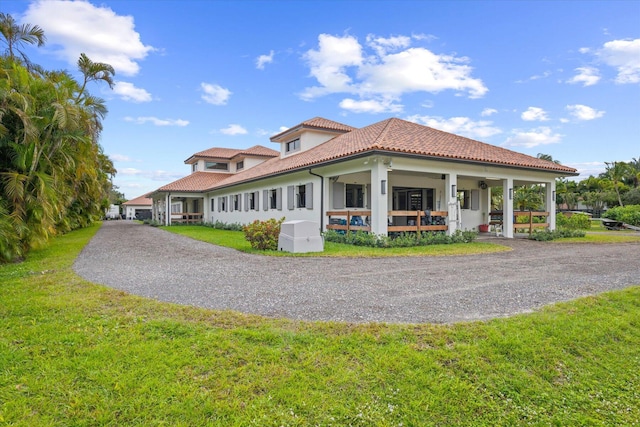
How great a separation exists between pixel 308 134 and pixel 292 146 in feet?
5.89

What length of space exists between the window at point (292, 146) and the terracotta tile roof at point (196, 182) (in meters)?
9.69

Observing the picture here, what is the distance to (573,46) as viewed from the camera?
41.0ft

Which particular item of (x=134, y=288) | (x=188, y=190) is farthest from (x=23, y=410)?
(x=188, y=190)

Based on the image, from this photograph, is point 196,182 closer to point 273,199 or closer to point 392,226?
point 273,199

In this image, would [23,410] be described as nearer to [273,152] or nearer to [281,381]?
[281,381]

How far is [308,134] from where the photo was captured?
20781 millimetres

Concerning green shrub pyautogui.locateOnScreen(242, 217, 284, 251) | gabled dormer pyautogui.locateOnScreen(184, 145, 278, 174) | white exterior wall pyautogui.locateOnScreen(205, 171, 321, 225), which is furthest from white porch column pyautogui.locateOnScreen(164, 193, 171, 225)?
green shrub pyautogui.locateOnScreen(242, 217, 284, 251)

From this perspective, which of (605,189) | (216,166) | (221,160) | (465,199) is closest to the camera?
(465,199)

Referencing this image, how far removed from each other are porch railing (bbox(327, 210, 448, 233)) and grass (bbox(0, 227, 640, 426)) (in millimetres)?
8349

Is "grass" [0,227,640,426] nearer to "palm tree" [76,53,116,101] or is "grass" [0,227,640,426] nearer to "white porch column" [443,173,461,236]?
"white porch column" [443,173,461,236]

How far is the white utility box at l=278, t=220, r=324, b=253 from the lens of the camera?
10.4 metres

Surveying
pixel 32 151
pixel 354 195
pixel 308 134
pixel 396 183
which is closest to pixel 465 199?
pixel 396 183

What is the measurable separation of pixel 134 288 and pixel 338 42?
493 inches

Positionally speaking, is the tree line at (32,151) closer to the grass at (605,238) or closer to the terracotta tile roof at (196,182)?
the grass at (605,238)
